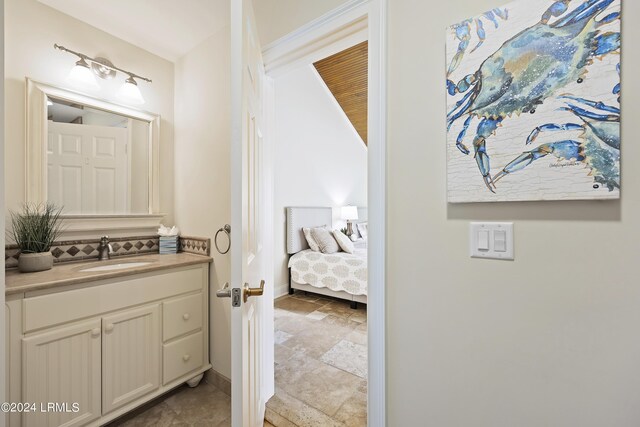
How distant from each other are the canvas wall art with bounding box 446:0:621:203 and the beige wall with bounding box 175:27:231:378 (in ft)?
4.79

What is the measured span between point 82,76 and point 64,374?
173cm

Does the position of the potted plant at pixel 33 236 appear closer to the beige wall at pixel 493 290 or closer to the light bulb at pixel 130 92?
the light bulb at pixel 130 92

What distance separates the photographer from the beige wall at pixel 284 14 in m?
1.26

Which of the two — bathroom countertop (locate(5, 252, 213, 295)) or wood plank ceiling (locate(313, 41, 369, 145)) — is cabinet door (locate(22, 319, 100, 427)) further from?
wood plank ceiling (locate(313, 41, 369, 145))

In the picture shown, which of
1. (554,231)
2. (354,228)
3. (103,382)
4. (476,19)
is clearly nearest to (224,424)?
(103,382)

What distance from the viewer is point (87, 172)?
172 cm

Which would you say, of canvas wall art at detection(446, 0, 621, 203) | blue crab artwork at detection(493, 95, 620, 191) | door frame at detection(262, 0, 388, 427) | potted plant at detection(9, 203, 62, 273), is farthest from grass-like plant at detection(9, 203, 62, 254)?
blue crab artwork at detection(493, 95, 620, 191)

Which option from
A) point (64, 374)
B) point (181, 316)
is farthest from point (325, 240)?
point (64, 374)

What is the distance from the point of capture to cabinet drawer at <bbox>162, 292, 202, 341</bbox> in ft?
5.34

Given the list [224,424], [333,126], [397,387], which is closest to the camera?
[397,387]

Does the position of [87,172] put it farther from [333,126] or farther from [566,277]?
[333,126]

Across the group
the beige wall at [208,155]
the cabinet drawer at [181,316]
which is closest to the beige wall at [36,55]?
the beige wall at [208,155]

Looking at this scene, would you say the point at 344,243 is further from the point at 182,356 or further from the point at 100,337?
the point at 100,337

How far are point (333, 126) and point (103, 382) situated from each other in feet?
14.5
